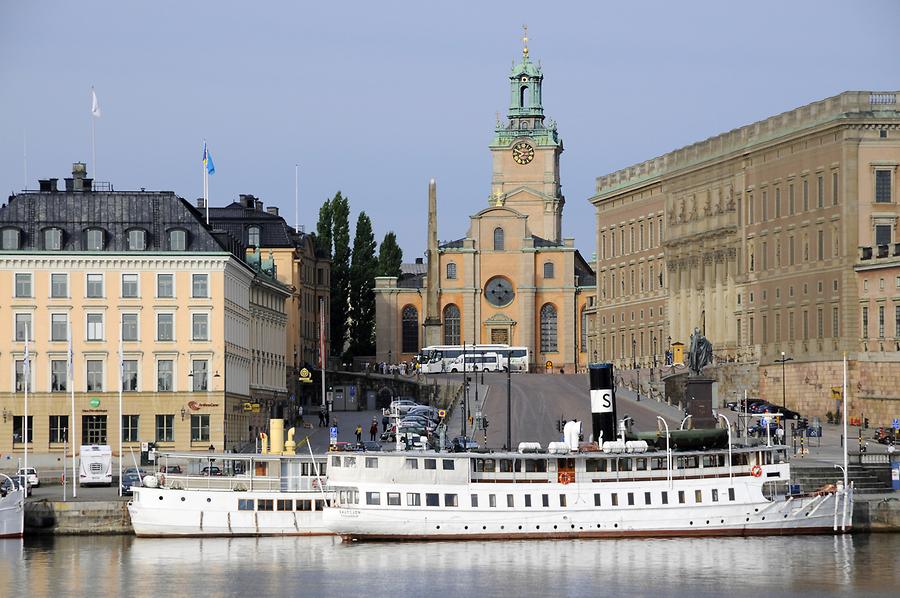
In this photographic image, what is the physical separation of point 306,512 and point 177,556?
902 cm

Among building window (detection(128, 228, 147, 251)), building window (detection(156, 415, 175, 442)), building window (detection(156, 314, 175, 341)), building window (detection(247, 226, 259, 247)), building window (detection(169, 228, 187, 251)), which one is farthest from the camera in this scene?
building window (detection(247, 226, 259, 247))

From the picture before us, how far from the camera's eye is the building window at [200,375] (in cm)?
14725

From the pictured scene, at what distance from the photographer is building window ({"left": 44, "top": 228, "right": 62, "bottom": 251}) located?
479 feet

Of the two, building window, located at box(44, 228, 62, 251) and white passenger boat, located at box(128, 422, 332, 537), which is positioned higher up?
building window, located at box(44, 228, 62, 251)

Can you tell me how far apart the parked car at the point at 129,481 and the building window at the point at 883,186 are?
6251 centimetres

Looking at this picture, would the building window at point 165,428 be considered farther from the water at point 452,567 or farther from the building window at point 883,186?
Answer: the building window at point 883,186

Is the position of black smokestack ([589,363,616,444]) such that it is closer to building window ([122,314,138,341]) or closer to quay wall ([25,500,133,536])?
quay wall ([25,500,133,536])

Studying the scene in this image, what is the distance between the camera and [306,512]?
119875 mm

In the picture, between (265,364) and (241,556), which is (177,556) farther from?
(265,364)

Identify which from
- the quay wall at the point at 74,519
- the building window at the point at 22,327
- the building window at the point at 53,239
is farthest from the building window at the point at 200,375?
the quay wall at the point at 74,519

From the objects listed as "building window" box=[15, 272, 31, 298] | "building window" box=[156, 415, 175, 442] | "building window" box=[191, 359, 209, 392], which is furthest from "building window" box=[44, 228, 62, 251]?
"building window" box=[156, 415, 175, 442]

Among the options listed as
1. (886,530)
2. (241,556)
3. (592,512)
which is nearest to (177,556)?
(241,556)

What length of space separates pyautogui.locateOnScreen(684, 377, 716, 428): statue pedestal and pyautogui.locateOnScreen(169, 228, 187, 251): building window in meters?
27.1

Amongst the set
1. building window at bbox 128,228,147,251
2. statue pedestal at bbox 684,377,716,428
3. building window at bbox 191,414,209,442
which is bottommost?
building window at bbox 191,414,209,442
